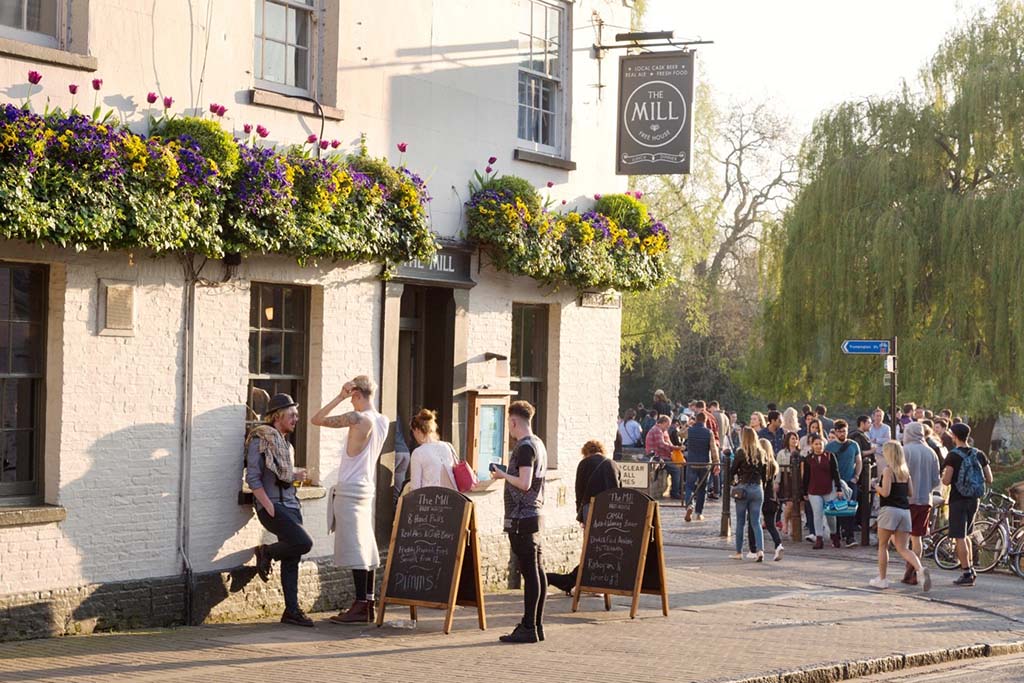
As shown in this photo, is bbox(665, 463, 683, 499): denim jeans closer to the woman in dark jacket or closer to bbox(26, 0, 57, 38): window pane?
the woman in dark jacket

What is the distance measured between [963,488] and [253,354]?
9.39 meters

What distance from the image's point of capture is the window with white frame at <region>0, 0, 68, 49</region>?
35.7 ft

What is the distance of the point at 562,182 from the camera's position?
54.0 feet

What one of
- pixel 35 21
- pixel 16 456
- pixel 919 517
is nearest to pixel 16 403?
pixel 16 456

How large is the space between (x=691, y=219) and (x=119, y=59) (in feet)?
118

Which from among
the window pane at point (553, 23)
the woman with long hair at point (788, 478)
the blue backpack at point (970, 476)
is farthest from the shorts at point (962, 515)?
the window pane at point (553, 23)

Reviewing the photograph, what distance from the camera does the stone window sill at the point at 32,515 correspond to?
10.7 metres

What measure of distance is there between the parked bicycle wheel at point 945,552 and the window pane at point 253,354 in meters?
10.3

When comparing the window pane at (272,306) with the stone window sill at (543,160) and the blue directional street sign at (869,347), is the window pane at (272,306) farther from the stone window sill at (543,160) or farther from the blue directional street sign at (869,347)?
the blue directional street sign at (869,347)

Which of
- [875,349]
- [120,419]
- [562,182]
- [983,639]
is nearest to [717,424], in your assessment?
[875,349]

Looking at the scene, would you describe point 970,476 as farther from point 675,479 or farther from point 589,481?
point 675,479

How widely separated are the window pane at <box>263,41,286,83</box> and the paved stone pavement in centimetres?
472

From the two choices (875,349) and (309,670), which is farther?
(875,349)

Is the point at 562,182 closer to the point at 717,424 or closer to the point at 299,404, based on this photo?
the point at 299,404
